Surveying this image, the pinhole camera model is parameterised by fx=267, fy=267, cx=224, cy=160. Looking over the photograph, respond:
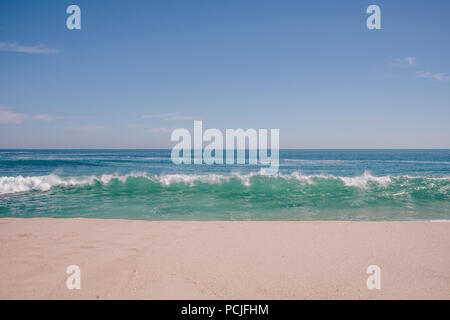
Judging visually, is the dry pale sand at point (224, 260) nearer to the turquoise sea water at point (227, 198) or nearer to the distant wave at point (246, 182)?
the turquoise sea water at point (227, 198)

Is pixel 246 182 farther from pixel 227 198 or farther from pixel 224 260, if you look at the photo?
pixel 224 260

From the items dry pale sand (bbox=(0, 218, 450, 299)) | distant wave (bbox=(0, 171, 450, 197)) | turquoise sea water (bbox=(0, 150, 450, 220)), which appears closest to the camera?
dry pale sand (bbox=(0, 218, 450, 299))

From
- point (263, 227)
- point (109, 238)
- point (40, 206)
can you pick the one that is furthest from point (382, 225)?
point (40, 206)

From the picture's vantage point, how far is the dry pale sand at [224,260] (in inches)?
131

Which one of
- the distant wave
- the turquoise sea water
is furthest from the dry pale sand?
the distant wave

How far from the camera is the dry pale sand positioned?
3336 millimetres

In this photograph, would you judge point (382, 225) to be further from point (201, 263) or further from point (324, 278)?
point (201, 263)

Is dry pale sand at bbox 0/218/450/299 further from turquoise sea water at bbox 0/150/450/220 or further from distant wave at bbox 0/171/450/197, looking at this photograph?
distant wave at bbox 0/171/450/197

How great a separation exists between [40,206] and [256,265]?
9.14 meters

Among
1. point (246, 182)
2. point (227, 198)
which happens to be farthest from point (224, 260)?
point (246, 182)

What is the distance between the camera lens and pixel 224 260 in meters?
4.25

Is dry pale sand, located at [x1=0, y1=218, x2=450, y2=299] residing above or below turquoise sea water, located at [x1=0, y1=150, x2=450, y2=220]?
above

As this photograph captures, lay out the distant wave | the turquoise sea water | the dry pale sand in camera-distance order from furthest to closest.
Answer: the distant wave, the turquoise sea water, the dry pale sand
